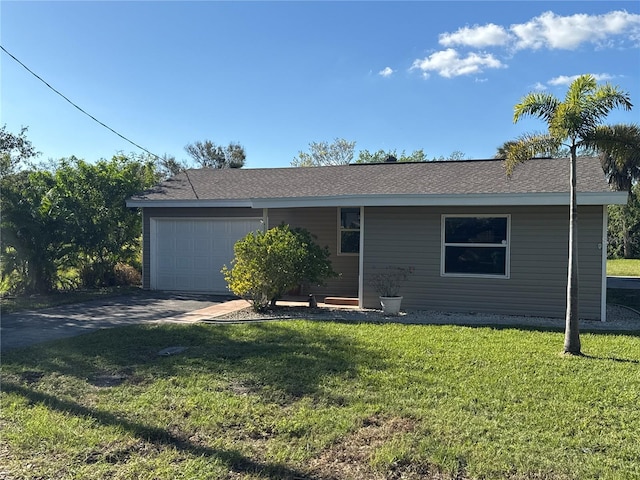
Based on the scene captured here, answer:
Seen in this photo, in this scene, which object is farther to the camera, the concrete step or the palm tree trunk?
the concrete step

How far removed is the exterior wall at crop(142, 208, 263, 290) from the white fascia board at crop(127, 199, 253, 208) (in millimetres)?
274

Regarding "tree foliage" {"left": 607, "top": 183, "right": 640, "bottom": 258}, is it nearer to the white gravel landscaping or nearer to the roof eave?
the white gravel landscaping

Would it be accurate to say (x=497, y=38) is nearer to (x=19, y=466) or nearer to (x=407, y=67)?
(x=407, y=67)

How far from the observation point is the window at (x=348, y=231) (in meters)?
13.1

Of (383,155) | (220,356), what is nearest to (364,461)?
(220,356)

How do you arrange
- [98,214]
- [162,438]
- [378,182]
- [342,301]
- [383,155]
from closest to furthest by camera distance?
[162,438]
[342,301]
[378,182]
[98,214]
[383,155]

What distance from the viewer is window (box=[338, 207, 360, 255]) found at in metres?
13.1

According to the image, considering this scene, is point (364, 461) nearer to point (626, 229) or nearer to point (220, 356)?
point (220, 356)

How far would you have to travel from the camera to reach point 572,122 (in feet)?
20.4

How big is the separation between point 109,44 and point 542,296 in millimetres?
12124

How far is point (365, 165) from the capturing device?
14.8 metres

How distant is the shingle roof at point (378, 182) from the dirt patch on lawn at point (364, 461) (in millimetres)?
6472

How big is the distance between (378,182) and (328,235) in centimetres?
221

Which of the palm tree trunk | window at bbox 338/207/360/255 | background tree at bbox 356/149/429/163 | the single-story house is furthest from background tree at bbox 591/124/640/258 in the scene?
background tree at bbox 356/149/429/163
